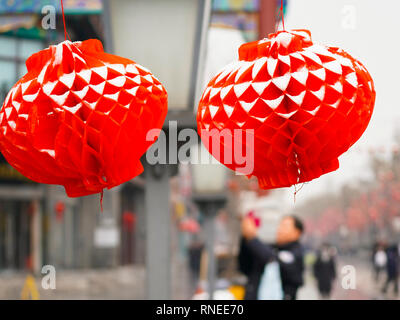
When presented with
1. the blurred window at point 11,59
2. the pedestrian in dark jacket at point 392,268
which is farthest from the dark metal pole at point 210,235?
the blurred window at point 11,59

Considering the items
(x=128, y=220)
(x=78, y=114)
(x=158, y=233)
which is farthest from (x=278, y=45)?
(x=128, y=220)

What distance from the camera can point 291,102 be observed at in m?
1.88

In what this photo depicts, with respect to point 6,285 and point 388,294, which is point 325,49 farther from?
point 388,294

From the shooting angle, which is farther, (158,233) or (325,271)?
(325,271)

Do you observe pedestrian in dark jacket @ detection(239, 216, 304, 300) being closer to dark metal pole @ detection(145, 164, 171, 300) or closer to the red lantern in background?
dark metal pole @ detection(145, 164, 171, 300)

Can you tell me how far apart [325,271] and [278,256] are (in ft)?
30.3

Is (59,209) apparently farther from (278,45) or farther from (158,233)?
(278,45)

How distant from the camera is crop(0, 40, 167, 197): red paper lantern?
6.35ft

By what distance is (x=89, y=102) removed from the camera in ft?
6.32

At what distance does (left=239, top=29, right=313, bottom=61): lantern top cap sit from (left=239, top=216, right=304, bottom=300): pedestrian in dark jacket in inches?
115

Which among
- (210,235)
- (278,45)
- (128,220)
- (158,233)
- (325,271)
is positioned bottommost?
(128,220)

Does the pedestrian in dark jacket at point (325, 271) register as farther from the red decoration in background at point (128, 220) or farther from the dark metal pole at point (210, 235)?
the red decoration in background at point (128, 220)
